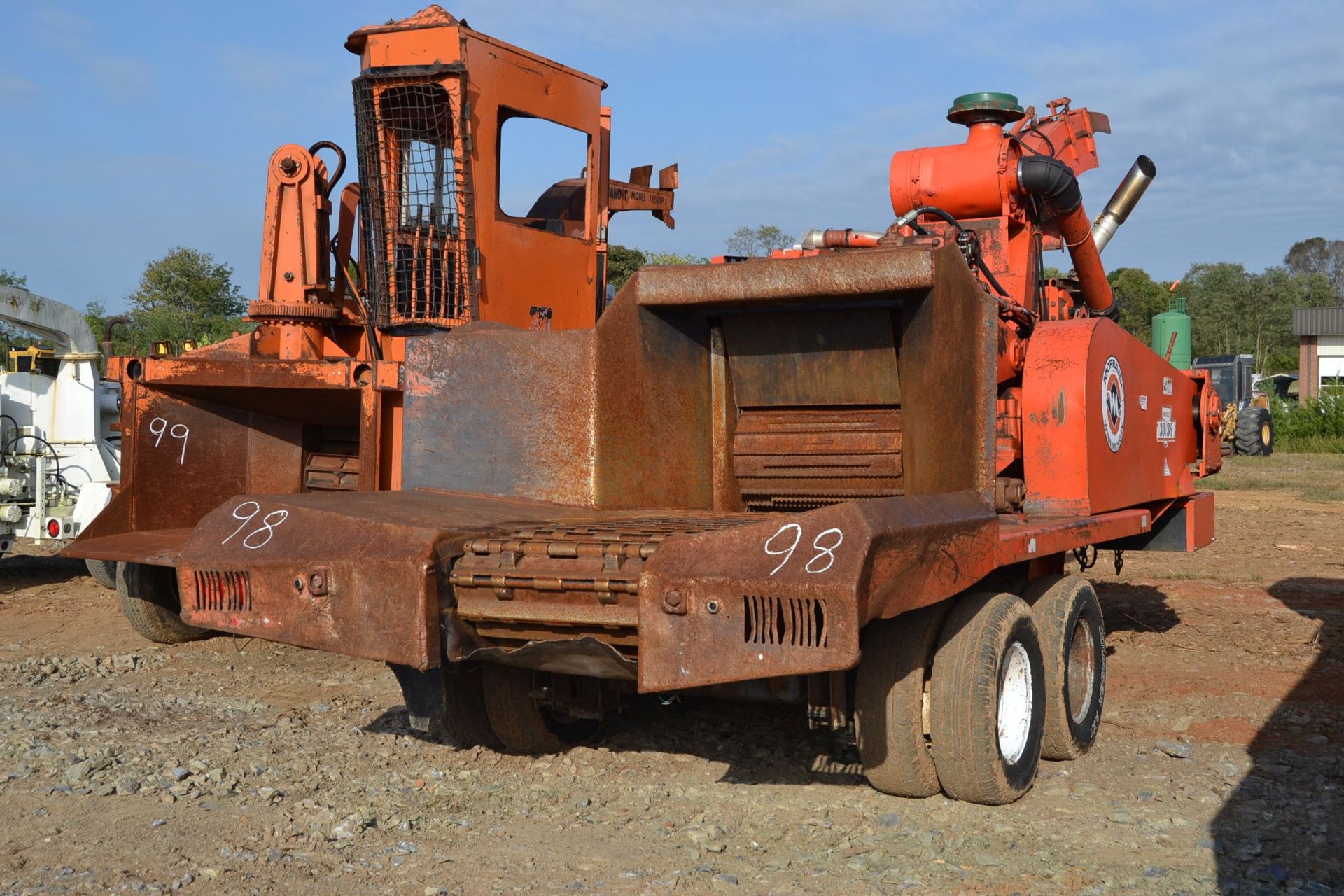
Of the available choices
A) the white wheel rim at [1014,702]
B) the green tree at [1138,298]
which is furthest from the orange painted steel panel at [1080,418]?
the green tree at [1138,298]

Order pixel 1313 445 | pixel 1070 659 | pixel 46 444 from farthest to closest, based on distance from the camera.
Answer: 1. pixel 1313 445
2. pixel 46 444
3. pixel 1070 659

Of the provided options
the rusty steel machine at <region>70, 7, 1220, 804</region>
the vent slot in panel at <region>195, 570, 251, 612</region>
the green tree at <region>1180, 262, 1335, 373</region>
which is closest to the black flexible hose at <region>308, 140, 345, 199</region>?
the rusty steel machine at <region>70, 7, 1220, 804</region>

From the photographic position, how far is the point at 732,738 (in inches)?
213

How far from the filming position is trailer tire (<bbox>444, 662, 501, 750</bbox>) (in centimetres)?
494

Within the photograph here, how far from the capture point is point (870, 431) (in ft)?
18.5

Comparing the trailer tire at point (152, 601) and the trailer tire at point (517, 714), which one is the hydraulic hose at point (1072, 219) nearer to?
the trailer tire at point (517, 714)

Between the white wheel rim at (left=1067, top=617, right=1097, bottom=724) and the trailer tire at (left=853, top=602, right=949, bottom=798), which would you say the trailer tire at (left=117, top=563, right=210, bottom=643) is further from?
the white wheel rim at (left=1067, top=617, right=1097, bottom=724)

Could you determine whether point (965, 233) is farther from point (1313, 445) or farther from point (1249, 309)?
point (1249, 309)

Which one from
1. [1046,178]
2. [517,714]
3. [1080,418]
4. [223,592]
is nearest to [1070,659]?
[1080,418]

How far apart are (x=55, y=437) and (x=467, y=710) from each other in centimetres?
630

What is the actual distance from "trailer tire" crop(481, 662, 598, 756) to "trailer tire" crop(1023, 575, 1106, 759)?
1.91 metres

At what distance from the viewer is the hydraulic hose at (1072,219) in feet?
21.7

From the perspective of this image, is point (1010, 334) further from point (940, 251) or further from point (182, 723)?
point (182, 723)

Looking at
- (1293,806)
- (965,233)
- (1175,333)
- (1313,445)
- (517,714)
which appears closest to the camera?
(1293,806)
